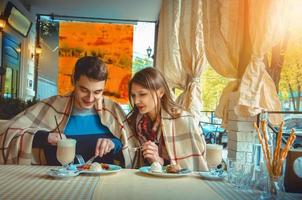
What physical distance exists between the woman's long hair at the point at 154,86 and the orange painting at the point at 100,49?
21.7 feet

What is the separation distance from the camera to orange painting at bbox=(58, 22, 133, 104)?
9.11 m

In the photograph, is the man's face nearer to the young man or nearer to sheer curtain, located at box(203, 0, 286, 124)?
the young man

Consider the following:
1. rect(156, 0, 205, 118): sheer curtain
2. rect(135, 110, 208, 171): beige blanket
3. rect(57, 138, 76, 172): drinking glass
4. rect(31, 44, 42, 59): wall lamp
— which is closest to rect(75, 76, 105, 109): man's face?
rect(135, 110, 208, 171): beige blanket

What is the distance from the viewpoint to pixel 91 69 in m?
2.32

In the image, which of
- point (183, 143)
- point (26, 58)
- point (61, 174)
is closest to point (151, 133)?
point (183, 143)

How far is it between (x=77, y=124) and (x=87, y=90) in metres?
0.25

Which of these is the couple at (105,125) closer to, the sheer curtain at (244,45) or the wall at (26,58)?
the sheer curtain at (244,45)

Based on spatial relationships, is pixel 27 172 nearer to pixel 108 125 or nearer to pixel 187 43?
pixel 108 125

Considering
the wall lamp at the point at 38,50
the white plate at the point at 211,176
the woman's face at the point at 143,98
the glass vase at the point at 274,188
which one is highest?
the wall lamp at the point at 38,50

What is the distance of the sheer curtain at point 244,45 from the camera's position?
2703 millimetres

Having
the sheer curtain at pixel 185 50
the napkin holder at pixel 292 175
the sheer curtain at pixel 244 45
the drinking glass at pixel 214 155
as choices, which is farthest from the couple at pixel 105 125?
the sheer curtain at pixel 185 50

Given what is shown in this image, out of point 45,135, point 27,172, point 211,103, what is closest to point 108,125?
point 45,135

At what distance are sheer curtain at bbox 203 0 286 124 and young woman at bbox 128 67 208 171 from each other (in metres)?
0.60

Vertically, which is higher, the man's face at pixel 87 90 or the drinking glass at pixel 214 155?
the man's face at pixel 87 90
